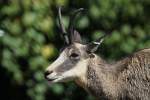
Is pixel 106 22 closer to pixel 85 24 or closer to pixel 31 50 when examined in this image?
pixel 85 24

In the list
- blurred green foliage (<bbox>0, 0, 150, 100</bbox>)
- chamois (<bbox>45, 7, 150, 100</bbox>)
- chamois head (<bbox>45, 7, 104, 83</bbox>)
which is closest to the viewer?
chamois head (<bbox>45, 7, 104, 83</bbox>)

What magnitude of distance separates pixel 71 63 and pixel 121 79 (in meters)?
0.72

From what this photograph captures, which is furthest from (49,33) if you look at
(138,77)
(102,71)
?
(138,77)

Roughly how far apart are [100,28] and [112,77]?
2846mm

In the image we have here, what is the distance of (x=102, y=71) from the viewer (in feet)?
43.3

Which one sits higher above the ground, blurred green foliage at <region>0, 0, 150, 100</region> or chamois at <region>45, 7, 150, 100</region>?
blurred green foliage at <region>0, 0, 150, 100</region>

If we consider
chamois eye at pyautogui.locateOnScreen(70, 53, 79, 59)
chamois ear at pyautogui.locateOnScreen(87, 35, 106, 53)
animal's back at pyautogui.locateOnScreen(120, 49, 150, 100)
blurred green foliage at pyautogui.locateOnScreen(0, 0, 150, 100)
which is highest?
blurred green foliage at pyautogui.locateOnScreen(0, 0, 150, 100)

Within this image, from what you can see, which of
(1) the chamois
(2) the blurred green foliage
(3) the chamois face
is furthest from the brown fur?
(2) the blurred green foliage

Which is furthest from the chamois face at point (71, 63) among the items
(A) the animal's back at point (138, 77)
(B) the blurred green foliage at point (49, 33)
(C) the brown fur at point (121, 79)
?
(B) the blurred green foliage at point (49, 33)

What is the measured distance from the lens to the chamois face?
42.3ft

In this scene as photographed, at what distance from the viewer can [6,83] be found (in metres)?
16.2

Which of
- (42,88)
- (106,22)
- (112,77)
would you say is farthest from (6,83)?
(112,77)

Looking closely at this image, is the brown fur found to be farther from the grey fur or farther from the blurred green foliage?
the blurred green foliage

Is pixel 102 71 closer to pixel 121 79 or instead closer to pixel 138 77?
pixel 121 79
